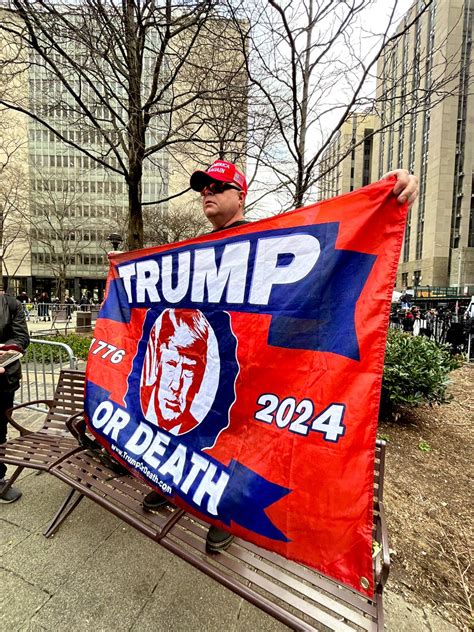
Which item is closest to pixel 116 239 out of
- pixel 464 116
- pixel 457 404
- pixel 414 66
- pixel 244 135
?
pixel 244 135

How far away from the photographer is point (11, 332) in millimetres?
3025

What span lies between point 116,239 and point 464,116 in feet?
201

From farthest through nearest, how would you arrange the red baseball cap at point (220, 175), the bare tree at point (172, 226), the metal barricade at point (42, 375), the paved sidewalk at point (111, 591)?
the bare tree at point (172, 226)
the metal barricade at point (42, 375)
the red baseball cap at point (220, 175)
the paved sidewalk at point (111, 591)

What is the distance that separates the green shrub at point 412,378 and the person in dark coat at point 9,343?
14.5 feet

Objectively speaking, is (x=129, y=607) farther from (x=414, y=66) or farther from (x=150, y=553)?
(x=414, y=66)

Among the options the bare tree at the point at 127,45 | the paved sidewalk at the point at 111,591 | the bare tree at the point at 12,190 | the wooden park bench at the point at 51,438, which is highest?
the bare tree at the point at 12,190

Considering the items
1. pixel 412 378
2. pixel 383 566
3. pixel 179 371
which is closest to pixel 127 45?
pixel 179 371

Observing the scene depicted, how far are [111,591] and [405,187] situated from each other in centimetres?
278

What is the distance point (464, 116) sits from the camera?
1980 inches

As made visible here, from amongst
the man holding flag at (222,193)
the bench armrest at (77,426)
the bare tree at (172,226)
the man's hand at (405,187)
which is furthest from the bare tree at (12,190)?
the man's hand at (405,187)

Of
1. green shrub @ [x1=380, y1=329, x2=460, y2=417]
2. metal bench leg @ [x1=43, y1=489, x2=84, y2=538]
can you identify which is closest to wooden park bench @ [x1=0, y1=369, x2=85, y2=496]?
metal bench leg @ [x1=43, y1=489, x2=84, y2=538]

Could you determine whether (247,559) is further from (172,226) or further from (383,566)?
(172,226)

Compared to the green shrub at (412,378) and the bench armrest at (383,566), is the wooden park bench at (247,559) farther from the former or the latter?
the green shrub at (412,378)

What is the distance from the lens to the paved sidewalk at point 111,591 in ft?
6.04
